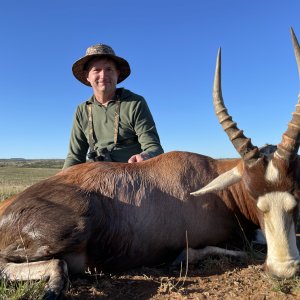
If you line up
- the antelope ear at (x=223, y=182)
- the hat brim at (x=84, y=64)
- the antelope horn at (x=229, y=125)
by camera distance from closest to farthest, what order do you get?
1. the antelope horn at (x=229, y=125)
2. the antelope ear at (x=223, y=182)
3. the hat brim at (x=84, y=64)

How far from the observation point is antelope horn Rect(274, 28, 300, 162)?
412 cm

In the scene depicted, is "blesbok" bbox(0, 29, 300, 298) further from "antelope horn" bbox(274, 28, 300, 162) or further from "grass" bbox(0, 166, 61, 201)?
"grass" bbox(0, 166, 61, 201)

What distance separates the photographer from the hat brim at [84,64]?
7801 millimetres

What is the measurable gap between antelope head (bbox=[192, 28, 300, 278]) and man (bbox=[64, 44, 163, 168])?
314 cm

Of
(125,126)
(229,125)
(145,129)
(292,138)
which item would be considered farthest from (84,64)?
(292,138)

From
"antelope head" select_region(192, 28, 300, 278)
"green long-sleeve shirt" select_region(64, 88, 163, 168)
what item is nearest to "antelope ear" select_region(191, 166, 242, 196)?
"antelope head" select_region(192, 28, 300, 278)

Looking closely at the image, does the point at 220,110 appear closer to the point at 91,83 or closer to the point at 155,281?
the point at 155,281

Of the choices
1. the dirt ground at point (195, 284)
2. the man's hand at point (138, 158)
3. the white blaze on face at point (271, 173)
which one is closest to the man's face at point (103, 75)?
the man's hand at point (138, 158)

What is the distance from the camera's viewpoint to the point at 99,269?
179 inches

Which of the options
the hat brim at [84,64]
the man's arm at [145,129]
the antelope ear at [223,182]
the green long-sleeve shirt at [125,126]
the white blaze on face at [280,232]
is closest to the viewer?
the white blaze on face at [280,232]

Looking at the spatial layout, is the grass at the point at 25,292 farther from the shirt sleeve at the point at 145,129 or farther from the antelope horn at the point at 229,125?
the shirt sleeve at the point at 145,129

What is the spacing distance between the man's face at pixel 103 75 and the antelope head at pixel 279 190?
3.92 meters

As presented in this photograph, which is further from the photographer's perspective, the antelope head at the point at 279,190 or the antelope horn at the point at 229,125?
the antelope horn at the point at 229,125

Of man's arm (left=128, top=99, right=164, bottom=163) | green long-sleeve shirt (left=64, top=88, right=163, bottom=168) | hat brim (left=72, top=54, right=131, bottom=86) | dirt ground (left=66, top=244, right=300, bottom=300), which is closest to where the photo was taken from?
dirt ground (left=66, top=244, right=300, bottom=300)
